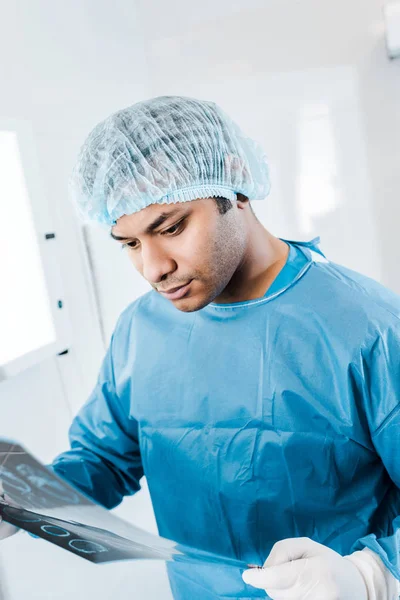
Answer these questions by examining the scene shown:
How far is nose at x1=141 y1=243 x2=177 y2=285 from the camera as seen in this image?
1.03 metres

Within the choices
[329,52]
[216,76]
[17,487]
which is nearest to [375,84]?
[329,52]

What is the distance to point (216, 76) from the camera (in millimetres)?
2209

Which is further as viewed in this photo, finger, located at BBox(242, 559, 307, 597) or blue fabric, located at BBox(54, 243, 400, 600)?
blue fabric, located at BBox(54, 243, 400, 600)

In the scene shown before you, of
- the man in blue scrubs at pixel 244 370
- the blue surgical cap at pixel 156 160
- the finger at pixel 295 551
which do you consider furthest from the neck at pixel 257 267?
the finger at pixel 295 551

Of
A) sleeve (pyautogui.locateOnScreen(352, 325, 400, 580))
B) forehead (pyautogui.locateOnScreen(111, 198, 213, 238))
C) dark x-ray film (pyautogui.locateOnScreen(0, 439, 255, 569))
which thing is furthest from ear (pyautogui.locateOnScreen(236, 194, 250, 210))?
dark x-ray film (pyautogui.locateOnScreen(0, 439, 255, 569))

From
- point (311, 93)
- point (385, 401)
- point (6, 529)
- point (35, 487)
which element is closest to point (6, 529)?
point (6, 529)

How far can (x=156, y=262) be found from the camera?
1030mm

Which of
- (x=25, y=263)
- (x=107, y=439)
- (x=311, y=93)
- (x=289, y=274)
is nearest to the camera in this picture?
(x=289, y=274)

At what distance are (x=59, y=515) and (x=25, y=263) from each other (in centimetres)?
89

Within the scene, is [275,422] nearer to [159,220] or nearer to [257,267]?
[257,267]

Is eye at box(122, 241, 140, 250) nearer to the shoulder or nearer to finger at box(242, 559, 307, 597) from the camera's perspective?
the shoulder

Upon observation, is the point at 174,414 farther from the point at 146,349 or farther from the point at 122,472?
the point at 122,472

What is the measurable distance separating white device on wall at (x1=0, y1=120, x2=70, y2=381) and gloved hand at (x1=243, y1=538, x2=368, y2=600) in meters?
0.82

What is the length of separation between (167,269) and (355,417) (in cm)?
42
